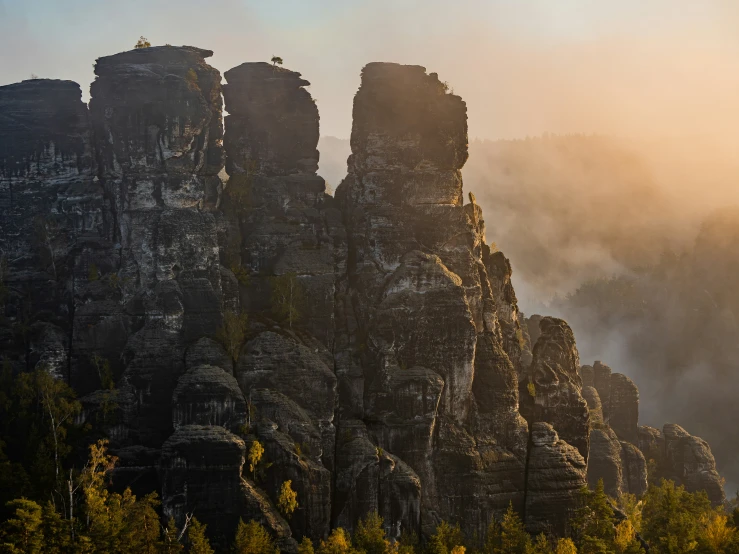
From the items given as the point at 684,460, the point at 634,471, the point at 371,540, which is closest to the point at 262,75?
the point at 371,540

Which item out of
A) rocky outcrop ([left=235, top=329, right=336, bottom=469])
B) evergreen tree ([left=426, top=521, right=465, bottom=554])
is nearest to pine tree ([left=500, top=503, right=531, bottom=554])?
evergreen tree ([left=426, top=521, right=465, bottom=554])

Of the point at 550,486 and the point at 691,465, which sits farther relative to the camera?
the point at 691,465

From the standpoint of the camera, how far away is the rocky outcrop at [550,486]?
269ft

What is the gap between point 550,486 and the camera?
8250 centimetres

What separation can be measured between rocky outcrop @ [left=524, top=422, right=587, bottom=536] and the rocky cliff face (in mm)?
170

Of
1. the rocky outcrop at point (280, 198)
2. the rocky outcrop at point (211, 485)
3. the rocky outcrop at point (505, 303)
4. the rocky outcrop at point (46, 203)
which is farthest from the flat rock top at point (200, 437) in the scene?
the rocky outcrop at point (505, 303)

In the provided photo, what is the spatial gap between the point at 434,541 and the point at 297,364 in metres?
16.3

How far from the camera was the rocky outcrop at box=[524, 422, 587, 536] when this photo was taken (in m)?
82.1

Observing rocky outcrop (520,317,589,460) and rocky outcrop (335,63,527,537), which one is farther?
rocky outcrop (520,317,589,460)

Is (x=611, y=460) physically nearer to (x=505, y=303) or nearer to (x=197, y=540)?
(x=505, y=303)

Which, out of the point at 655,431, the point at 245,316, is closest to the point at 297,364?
the point at 245,316

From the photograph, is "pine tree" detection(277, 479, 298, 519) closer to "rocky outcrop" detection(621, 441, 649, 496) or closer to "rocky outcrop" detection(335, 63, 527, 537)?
"rocky outcrop" detection(335, 63, 527, 537)

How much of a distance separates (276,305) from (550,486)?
82.7ft

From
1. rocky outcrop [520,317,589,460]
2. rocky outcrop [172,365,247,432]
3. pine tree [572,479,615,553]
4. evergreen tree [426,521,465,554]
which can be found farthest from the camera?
rocky outcrop [520,317,589,460]
